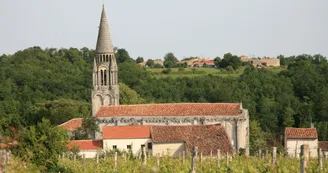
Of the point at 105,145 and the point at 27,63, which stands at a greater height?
the point at 27,63

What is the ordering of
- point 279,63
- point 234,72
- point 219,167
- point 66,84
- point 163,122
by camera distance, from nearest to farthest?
1. point 219,167
2. point 163,122
3. point 66,84
4. point 234,72
5. point 279,63

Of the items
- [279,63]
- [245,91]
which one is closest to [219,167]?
[245,91]

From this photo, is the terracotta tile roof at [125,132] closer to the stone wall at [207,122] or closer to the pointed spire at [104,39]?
the stone wall at [207,122]

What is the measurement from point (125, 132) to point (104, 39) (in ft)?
37.5

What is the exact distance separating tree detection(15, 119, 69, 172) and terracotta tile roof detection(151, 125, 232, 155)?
9.29 m

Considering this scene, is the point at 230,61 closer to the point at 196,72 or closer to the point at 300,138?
the point at 196,72

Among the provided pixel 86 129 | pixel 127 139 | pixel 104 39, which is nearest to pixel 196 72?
pixel 104 39

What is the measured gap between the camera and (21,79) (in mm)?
91062

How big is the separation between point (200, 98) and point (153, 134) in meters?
32.3

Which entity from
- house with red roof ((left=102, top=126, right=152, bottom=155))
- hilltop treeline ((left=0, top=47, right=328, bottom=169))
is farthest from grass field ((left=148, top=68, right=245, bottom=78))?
house with red roof ((left=102, top=126, right=152, bottom=155))

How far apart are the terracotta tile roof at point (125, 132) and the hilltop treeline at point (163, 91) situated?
496 inches

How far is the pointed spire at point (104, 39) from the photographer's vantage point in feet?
203

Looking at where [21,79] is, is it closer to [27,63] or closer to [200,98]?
[27,63]

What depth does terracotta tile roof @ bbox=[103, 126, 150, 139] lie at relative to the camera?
52500 millimetres
